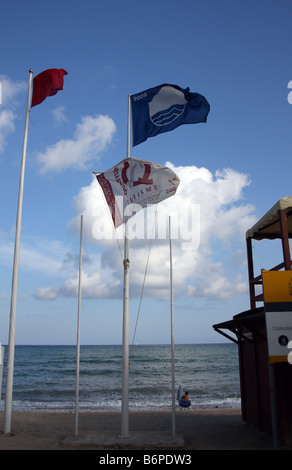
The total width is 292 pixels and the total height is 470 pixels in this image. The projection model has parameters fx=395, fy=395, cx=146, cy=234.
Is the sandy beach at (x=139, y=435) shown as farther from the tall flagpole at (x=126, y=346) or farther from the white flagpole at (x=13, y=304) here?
the white flagpole at (x=13, y=304)

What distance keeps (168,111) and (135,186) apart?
2.34 meters

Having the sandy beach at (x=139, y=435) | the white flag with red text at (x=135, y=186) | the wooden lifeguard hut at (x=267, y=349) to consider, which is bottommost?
the sandy beach at (x=139, y=435)

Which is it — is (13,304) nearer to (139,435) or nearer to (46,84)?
(139,435)

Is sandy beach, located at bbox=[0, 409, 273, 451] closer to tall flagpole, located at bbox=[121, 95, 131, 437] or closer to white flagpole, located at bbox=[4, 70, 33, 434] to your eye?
tall flagpole, located at bbox=[121, 95, 131, 437]

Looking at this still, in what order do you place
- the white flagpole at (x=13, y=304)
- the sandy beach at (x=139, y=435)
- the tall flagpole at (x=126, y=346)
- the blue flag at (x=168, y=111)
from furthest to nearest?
the blue flag at (x=168, y=111) → the white flagpole at (x=13, y=304) → the tall flagpole at (x=126, y=346) → the sandy beach at (x=139, y=435)

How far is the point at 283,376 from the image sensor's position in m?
9.24

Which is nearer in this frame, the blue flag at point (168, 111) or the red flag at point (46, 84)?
the blue flag at point (168, 111)

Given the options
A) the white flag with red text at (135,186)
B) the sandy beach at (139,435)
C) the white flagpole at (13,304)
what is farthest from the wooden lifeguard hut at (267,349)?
the white flagpole at (13,304)

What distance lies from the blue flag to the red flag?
9.44 feet

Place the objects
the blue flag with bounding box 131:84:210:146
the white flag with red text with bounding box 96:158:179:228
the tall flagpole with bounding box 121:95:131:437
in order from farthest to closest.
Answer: the blue flag with bounding box 131:84:210:146
the white flag with red text with bounding box 96:158:179:228
the tall flagpole with bounding box 121:95:131:437

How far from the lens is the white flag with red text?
33.0 ft

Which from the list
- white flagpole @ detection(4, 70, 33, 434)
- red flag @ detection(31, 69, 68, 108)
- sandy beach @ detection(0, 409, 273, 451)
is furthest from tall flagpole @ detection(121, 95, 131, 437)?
white flagpole @ detection(4, 70, 33, 434)

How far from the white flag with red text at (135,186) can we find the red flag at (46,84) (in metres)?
3.51

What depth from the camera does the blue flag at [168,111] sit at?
10.7 metres
